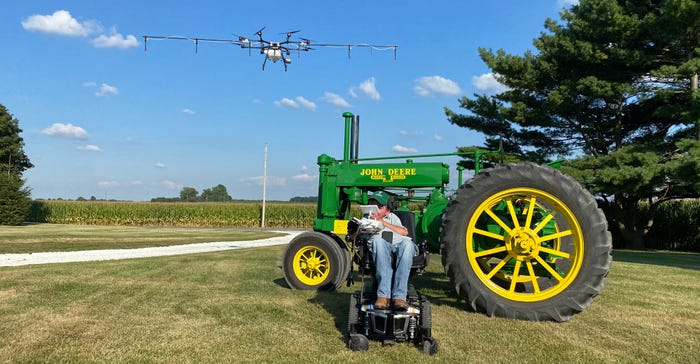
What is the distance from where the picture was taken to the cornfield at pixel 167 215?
34.6 metres

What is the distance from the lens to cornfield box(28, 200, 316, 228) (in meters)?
34.6

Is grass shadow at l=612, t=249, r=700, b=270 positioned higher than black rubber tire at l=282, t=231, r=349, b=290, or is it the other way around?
black rubber tire at l=282, t=231, r=349, b=290

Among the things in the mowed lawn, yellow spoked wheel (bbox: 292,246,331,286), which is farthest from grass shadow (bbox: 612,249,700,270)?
yellow spoked wheel (bbox: 292,246,331,286)

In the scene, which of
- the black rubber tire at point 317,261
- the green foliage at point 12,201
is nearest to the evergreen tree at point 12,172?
the green foliage at point 12,201

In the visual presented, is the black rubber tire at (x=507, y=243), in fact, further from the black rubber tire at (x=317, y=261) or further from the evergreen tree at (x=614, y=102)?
the evergreen tree at (x=614, y=102)

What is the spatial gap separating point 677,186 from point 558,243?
15.4m

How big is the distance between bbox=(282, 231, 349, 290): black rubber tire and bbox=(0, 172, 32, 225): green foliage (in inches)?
1126

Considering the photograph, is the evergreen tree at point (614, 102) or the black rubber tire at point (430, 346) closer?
the black rubber tire at point (430, 346)

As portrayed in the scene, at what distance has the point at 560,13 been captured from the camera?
62.5 ft

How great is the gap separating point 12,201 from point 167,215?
10.1 metres

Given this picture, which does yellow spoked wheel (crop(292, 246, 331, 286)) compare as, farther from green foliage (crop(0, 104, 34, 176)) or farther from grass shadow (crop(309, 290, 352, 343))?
green foliage (crop(0, 104, 34, 176))

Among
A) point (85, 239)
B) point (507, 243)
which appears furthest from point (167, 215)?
point (507, 243)

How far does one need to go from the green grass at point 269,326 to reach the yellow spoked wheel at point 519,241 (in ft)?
1.42

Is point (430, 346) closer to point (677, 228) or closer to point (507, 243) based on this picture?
point (507, 243)
